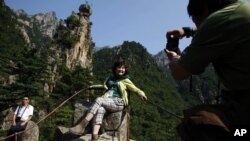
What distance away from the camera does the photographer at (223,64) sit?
1828 millimetres

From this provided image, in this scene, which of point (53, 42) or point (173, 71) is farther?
point (53, 42)

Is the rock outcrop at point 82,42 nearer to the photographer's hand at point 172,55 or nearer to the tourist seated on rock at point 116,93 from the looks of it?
the tourist seated on rock at point 116,93

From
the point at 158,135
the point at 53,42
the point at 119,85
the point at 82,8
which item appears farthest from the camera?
the point at 158,135

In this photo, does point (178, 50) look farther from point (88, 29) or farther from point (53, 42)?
point (88, 29)

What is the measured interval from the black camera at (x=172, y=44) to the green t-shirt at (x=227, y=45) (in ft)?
1.29

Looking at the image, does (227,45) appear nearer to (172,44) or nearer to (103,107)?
(172,44)

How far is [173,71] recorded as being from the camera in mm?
2172

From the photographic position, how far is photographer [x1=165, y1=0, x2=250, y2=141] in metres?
1.83

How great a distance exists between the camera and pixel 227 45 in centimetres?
186

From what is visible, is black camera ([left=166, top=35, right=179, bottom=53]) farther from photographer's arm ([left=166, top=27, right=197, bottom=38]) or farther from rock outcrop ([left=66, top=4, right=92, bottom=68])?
rock outcrop ([left=66, top=4, right=92, bottom=68])

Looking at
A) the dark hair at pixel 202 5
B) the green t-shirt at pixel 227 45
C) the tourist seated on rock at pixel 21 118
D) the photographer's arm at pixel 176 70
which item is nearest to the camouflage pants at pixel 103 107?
the tourist seated on rock at pixel 21 118

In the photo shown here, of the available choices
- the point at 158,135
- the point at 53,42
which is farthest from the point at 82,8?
the point at 158,135

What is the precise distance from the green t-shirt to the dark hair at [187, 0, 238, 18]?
72 mm

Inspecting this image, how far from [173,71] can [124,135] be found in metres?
5.49
